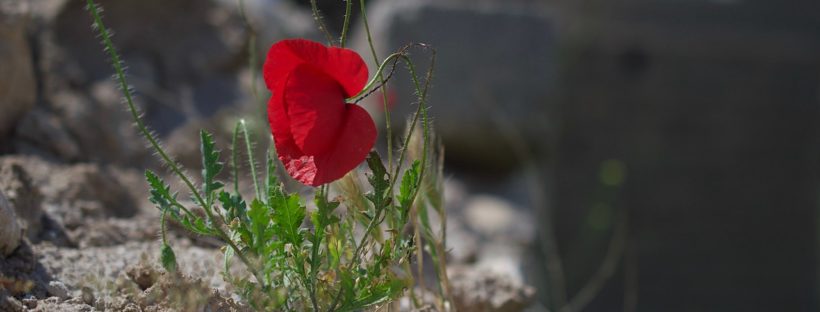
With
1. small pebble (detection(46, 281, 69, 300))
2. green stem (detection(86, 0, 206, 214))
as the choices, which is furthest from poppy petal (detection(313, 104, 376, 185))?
small pebble (detection(46, 281, 69, 300))

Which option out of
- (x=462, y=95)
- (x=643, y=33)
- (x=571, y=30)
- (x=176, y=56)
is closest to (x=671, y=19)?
(x=643, y=33)

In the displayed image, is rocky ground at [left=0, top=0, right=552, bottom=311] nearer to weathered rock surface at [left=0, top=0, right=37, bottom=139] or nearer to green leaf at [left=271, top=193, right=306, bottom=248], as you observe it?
weathered rock surface at [left=0, top=0, right=37, bottom=139]

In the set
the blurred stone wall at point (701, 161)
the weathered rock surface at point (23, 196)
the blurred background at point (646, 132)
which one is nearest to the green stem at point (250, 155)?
the weathered rock surface at point (23, 196)

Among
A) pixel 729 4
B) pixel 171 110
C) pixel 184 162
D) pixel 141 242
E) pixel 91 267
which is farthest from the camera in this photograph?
pixel 729 4

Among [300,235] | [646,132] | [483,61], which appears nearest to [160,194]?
[300,235]

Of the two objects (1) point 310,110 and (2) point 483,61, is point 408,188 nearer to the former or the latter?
(1) point 310,110

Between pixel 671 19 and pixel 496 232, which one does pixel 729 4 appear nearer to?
pixel 671 19

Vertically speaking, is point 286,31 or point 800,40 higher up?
point 286,31
